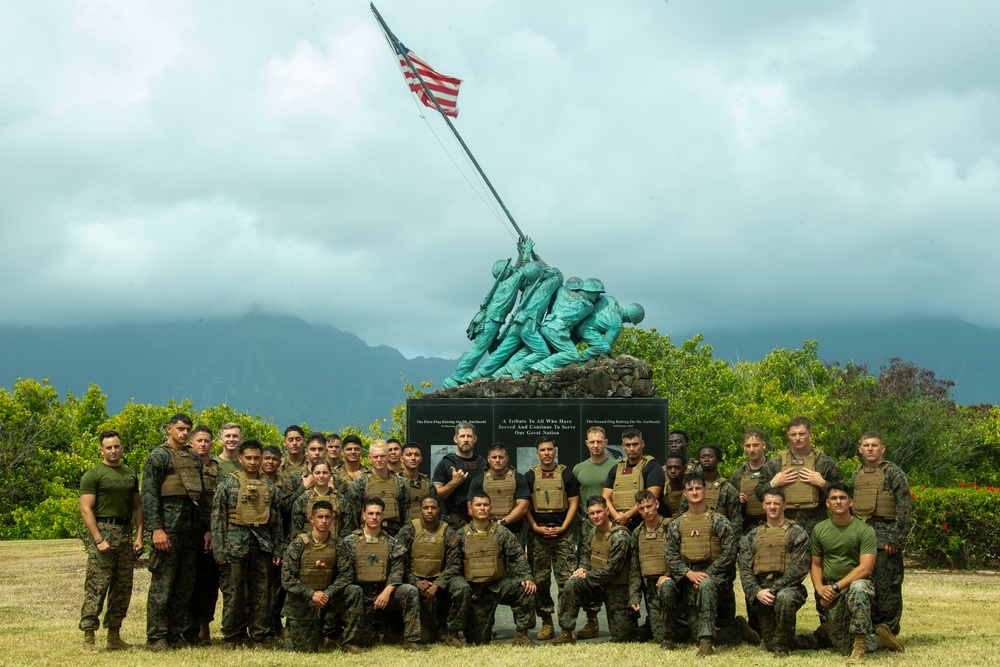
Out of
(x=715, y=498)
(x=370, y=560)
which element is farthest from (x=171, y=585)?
(x=715, y=498)

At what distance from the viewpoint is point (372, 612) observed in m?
7.76

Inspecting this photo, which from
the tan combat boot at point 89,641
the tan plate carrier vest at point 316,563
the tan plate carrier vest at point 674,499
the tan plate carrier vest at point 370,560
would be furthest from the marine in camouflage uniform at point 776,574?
the tan combat boot at point 89,641

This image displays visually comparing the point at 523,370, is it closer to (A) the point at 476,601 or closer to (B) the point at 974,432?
(A) the point at 476,601

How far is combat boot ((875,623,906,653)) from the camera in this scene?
728cm

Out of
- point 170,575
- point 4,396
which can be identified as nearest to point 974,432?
point 170,575

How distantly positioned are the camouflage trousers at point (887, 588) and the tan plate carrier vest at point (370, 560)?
3678mm

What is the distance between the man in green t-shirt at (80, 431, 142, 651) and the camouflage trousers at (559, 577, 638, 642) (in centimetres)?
332

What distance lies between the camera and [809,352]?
44.8 metres

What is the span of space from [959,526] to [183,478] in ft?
35.8

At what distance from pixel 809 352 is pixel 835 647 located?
129ft

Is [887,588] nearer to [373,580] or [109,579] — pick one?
[373,580]

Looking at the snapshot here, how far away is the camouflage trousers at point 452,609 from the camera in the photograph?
7.79 meters

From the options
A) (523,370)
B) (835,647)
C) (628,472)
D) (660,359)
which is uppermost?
(660,359)

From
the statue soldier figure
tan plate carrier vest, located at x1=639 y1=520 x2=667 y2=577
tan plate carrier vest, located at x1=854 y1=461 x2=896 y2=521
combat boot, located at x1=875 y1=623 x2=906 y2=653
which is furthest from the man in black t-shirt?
the statue soldier figure
